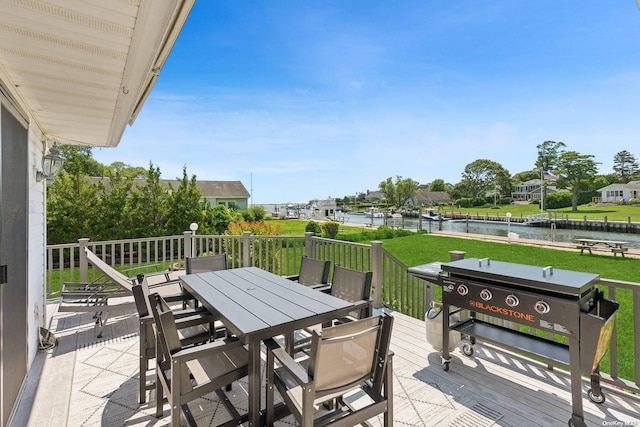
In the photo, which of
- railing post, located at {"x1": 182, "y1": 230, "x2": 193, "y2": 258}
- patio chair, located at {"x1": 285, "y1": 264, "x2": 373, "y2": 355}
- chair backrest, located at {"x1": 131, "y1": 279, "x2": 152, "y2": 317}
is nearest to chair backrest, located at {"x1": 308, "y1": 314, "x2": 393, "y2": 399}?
patio chair, located at {"x1": 285, "y1": 264, "x2": 373, "y2": 355}

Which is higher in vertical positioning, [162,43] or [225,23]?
[225,23]

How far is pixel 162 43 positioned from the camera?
73.3 inches

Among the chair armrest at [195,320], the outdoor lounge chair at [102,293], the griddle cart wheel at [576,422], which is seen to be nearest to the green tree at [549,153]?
the griddle cart wheel at [576,422]

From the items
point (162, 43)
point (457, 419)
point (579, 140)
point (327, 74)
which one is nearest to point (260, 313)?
point (457, 419)

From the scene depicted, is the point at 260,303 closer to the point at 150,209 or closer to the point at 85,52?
the point at 85,52

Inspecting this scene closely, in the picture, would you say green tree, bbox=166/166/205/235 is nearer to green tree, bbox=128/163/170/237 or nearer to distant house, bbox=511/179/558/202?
green tree, bbox=128/163/170/237

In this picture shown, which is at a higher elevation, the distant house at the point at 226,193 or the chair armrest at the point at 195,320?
the distant house at the point at 226,193

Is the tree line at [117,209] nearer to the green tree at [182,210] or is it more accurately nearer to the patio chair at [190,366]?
the green tree at [182,210]

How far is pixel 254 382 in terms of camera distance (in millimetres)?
1909

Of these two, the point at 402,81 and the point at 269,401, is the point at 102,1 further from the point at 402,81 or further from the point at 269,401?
the point at 402,81

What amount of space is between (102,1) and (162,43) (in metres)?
0.45

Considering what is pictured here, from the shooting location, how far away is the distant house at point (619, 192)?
139 ft

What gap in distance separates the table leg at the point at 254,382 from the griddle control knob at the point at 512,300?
2.03 metres

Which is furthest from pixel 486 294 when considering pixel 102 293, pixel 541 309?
pixel 102 293
